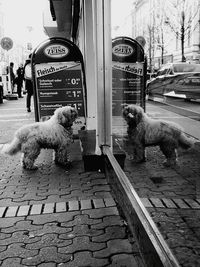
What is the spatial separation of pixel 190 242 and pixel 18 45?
7533 centimetres

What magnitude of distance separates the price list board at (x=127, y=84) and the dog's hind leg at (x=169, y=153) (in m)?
1.34

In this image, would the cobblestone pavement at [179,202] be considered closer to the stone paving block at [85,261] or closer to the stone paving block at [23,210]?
the stone paving block at [85,261]

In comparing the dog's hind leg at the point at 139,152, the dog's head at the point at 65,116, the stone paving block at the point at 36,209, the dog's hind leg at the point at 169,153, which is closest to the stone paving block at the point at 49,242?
the stone paving block at the point at 36,209

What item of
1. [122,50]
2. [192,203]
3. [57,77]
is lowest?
[192,203]

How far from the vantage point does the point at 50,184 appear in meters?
4.89

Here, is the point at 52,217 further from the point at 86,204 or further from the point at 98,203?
the point at 98,203

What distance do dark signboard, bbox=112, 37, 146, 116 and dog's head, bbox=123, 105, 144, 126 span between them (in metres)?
0.11

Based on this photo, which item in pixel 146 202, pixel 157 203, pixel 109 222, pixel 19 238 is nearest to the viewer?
pixel 157 203

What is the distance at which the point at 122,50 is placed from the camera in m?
5.64

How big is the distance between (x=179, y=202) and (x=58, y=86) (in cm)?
473

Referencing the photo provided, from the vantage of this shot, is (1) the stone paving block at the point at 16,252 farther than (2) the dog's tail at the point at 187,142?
No

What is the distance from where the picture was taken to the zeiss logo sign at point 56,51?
7.04 m

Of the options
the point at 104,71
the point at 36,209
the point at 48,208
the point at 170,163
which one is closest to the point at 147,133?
the point at 104,71

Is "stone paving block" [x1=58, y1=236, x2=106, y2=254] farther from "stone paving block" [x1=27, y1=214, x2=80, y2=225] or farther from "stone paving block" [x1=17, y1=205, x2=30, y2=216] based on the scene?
"stone paving block" [x1=17, y1=205, x2=30, y2=216]
